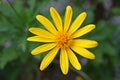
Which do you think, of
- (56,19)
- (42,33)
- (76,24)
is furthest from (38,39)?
(76,24)

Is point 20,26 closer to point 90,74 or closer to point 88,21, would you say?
point 88,21

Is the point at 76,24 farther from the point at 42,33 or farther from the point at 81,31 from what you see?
the point at 42,33

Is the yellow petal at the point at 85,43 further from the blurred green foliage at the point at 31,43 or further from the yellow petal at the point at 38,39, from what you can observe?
the blurred green foliage at the point at 31,43

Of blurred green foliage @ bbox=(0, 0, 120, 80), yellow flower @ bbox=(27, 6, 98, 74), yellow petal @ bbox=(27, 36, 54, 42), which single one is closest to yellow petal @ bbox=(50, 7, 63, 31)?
yellow flower @ bbox=(27, 6, 98, 74)

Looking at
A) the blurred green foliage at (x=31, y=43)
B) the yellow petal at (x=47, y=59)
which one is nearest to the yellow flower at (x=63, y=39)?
the yellow petal at (x=47, y=59)

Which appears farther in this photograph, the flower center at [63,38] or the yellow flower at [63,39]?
the flower center at [63,38]

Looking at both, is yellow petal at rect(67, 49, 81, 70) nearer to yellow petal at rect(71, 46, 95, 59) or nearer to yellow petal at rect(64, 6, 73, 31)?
yellow petal at rect(71, 46, 95, 59)

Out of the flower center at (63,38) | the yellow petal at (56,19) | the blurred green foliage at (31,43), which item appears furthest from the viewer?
the blurred green foliage at (31,43)

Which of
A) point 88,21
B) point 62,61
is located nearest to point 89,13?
point 88,21
